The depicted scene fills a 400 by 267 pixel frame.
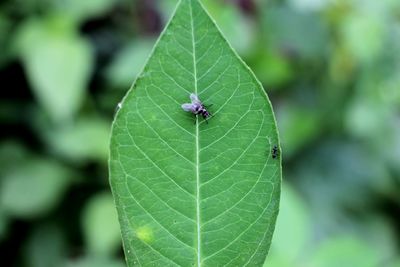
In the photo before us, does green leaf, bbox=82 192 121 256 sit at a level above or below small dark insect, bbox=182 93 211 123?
above

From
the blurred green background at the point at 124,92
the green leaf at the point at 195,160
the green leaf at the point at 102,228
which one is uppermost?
the blurred green background at the point at 124,92

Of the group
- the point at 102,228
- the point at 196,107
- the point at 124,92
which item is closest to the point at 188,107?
the point at 196,107

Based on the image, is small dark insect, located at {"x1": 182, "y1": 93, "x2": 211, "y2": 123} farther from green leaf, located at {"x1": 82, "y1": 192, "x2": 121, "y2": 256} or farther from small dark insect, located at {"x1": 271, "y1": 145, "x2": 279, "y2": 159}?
green leaf, located at {"x1": 82, "y1": 192, "x2": 121, "y2": 256}

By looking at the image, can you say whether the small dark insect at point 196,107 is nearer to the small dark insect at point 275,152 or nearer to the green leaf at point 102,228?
the small dark insect at point 275,152

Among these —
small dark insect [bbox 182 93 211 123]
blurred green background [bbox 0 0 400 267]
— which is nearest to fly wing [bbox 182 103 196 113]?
small dark insect [bbox 182 93 211 123]

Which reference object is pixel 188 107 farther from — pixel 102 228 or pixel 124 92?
pixel 124 92

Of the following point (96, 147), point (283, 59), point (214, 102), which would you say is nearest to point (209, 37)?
point (214, 102)

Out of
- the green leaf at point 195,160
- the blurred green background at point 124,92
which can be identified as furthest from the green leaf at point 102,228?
the green leaf at point 195,160

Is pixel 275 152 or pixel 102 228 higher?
pixel 102 228
